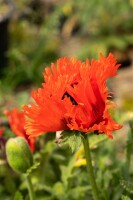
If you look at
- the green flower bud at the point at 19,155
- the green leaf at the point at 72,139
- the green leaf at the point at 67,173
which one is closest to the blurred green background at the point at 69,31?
the green leaf at the point at 67,173

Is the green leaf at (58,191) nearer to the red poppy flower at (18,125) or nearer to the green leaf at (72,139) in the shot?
the red poppy flower at (18,125)

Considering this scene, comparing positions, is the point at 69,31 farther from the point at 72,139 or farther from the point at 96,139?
the point at 72,139

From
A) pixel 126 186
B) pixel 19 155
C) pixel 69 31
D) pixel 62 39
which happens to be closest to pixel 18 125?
pixel 19 155

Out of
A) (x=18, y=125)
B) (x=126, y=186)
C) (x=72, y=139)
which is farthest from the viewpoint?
(x=18, y=125)

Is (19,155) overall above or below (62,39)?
below

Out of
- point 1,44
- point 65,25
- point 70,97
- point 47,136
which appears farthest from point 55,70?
point 65,25

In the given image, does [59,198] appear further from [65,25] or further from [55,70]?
→ [65,25]

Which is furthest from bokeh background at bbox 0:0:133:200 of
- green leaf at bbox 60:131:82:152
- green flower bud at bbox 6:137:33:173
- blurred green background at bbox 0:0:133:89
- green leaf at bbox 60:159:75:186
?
green leaf at bbox 60:131:82:152
